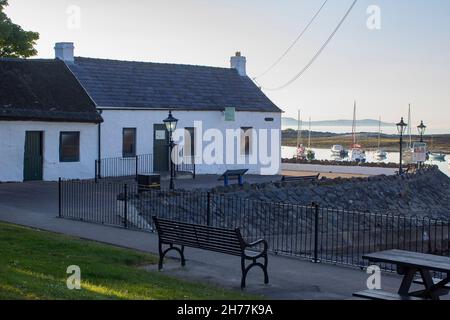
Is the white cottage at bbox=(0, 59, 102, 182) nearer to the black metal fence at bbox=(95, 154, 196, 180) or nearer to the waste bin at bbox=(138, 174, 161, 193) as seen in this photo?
the black metal fence at bbox=(95, 154, 196, 180)

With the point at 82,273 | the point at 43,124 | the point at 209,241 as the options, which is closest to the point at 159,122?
the point at 43,124

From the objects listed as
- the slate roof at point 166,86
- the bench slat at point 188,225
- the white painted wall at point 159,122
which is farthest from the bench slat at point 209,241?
the slate roof at point 166,86

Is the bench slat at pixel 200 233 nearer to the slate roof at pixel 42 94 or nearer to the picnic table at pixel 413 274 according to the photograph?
the picnic table at pixel 413 274

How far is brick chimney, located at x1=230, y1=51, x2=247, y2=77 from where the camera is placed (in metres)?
44.3

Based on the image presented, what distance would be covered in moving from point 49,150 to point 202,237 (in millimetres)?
20359

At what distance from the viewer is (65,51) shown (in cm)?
3581

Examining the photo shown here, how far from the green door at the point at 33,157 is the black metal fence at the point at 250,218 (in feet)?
16.1

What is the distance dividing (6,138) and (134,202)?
11.1m

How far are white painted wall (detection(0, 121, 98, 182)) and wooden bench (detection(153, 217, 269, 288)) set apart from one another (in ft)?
59.9

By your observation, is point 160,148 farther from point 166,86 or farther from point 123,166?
point 166,86

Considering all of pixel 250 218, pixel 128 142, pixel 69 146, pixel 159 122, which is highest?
pixel 159 122

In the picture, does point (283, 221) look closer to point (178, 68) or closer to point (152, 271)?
point (152, 271)

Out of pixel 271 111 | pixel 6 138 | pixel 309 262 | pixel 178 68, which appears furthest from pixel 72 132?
pixel 309 262

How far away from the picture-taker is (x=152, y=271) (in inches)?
500
